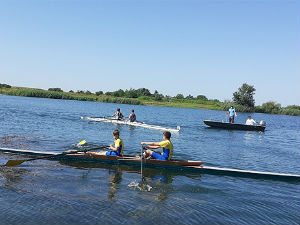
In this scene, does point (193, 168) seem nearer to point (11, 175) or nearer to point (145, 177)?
point (145, 177)

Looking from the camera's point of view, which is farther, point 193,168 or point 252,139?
point 252,139

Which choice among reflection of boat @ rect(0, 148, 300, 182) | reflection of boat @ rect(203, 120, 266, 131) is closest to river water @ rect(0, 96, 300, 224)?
reflection of boat @ rect(0, 148, 300, 182)

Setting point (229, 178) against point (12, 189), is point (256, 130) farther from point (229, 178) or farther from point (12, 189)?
point (12, 189)

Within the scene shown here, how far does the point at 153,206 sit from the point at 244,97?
90632 millimetres

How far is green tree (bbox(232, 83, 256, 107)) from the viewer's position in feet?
304

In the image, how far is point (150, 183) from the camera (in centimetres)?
1043

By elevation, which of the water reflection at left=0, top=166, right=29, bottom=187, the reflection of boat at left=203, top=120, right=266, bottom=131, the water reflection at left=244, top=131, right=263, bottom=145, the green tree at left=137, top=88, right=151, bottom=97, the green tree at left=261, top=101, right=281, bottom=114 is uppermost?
the green tree at left=137, top=88, right=151, bottom=97

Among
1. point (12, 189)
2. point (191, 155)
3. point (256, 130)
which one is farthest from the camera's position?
point (256, 130)

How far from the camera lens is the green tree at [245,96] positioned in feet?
304

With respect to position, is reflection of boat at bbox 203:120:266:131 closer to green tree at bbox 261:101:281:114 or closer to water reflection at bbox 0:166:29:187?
water reflection at bbox 0:166:29:187

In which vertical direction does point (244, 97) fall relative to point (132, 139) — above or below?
above

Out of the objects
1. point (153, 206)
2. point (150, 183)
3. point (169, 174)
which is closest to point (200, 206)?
point (153, 206)

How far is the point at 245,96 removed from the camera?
3652 inches

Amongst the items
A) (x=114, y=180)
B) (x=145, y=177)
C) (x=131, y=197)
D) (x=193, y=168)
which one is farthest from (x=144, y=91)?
(x=131, y=197)
